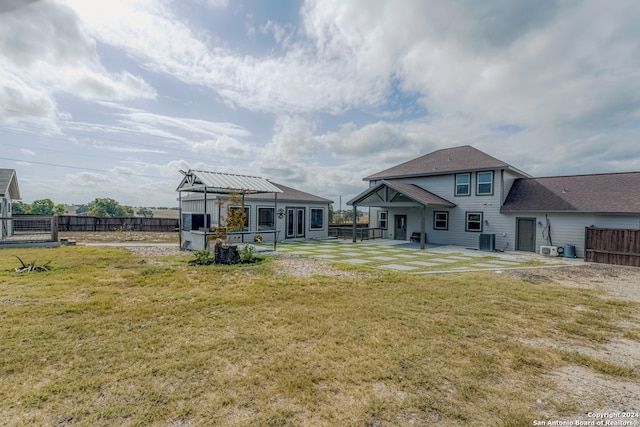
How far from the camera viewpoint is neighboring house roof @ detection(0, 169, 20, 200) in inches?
687

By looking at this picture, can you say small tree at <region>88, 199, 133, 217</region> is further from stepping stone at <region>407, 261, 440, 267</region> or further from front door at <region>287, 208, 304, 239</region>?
stepping stone at <region>407, 261, 440, 267</region>

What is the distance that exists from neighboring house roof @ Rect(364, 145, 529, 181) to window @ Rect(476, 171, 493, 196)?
0.55m

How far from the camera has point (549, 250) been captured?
14.1m

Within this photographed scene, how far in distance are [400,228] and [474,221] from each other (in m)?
4.91

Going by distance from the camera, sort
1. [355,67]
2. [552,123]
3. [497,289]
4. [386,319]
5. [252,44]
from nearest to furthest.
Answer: [386,319] < [497,289] < [252,44] < [355,67] < [552,123]

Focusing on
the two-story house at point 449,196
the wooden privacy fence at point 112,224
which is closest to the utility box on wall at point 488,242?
the two-story house at point 449,196

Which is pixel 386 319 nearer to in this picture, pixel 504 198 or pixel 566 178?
pixel 504 198

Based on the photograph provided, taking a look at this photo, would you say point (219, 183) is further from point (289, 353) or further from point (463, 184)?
point (463, 184)

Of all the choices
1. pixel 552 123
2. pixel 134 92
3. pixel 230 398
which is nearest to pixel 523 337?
pixel 230 398

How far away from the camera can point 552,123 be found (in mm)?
17453

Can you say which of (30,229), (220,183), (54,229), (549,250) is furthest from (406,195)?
(30,229)

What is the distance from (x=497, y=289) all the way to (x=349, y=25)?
9811mm

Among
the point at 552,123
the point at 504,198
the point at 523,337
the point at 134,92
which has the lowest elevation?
the point at 523,337

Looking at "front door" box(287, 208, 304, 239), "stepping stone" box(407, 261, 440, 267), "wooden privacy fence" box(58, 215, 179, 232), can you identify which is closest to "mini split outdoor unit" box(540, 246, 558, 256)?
"stepping stone" box(407, 261, 440, 267)
